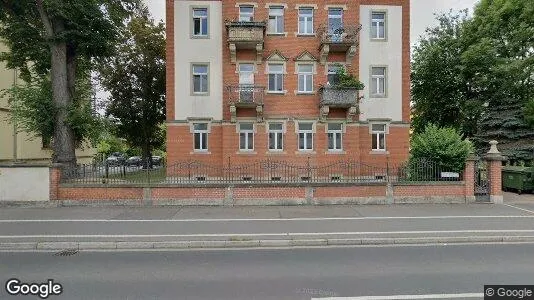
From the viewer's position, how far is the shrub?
1441 centimetres

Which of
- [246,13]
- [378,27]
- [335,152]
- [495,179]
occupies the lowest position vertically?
[495,179]

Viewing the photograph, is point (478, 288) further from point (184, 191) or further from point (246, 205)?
point (184, 191)

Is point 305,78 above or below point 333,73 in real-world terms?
below

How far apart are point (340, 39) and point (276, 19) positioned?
4.22 metres

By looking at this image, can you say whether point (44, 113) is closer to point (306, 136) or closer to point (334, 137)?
point (306, 136)

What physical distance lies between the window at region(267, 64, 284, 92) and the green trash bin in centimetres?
1331

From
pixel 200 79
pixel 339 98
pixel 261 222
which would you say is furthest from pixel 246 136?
pixel 261 222

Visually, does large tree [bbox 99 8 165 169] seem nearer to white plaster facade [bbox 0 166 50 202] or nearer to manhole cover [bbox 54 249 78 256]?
white plaster facade [bbox 0 166 50 202]

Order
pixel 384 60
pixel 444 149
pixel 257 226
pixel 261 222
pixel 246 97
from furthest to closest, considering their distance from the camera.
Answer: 1. pixel 384 60
2. pixel 246 97
3. pixel 444 149
4. pixel 261 222
5. pixel 257 226

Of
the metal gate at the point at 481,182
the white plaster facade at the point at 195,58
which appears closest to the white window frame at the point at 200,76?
the white plaster facade at the point at 195,58

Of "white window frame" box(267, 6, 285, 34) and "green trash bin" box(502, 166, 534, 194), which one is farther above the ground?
"white window frame" box(267, 6, 285, 34)

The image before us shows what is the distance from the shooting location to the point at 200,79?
819 inches
